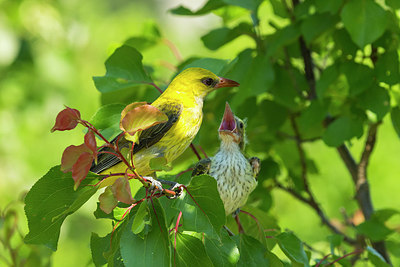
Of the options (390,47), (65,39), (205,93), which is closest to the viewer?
(205,93)

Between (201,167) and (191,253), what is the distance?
45 centimetres

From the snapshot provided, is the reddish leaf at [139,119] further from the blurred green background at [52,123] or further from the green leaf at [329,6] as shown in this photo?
the blurred green background at [52,123]

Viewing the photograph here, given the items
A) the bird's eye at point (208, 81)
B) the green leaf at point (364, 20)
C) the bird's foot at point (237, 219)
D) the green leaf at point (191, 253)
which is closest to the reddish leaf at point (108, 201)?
the green leaf at point (191, 253)

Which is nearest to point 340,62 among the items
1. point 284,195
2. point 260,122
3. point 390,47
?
point 390,47

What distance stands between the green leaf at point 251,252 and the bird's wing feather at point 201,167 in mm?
286

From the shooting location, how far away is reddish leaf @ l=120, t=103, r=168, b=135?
1.41 meters

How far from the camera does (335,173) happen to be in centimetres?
447

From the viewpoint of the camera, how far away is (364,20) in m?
2.25

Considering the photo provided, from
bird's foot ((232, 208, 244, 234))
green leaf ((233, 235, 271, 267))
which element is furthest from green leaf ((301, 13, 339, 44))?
green leaf ((233, 235, 271, 267))

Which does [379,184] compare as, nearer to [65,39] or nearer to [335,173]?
[335,173]

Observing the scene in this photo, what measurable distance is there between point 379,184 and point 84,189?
126 inches

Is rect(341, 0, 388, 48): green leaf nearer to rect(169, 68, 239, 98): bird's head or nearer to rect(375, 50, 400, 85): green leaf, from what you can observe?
rect(375, 50, 400, 85): green leaf

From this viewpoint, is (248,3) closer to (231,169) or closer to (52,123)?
(231,169)

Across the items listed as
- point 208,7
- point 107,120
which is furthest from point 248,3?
point 107,120
